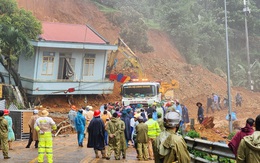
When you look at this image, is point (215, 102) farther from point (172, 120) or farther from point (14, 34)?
point (172, 120)

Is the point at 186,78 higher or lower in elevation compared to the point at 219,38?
lower

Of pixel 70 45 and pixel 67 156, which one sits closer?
pixel 67 156

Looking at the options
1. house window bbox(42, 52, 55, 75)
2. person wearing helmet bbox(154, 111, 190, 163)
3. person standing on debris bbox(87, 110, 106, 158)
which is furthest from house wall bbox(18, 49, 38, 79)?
person wearing helmet bbox(154, 111, 190, 163)

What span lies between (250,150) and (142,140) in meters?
7.90

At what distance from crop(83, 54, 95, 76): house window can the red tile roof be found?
49.3 inches

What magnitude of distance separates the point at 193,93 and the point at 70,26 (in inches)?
654

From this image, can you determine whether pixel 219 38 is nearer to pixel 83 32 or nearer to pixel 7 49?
pixel 83 32

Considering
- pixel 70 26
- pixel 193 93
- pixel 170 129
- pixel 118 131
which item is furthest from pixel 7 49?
pixel 170 129

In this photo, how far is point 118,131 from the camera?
43.9ft

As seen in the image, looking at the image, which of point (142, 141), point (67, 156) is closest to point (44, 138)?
point (67, 156)

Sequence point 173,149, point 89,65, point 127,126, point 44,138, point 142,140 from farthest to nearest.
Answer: point 89,65
point 127,126
point 142,140
point 44,138
point 173,149

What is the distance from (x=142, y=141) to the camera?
44.3 feet

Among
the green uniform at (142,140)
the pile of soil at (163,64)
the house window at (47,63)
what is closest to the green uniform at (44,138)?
the green uniform at (142,140)

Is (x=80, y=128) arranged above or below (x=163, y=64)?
below
